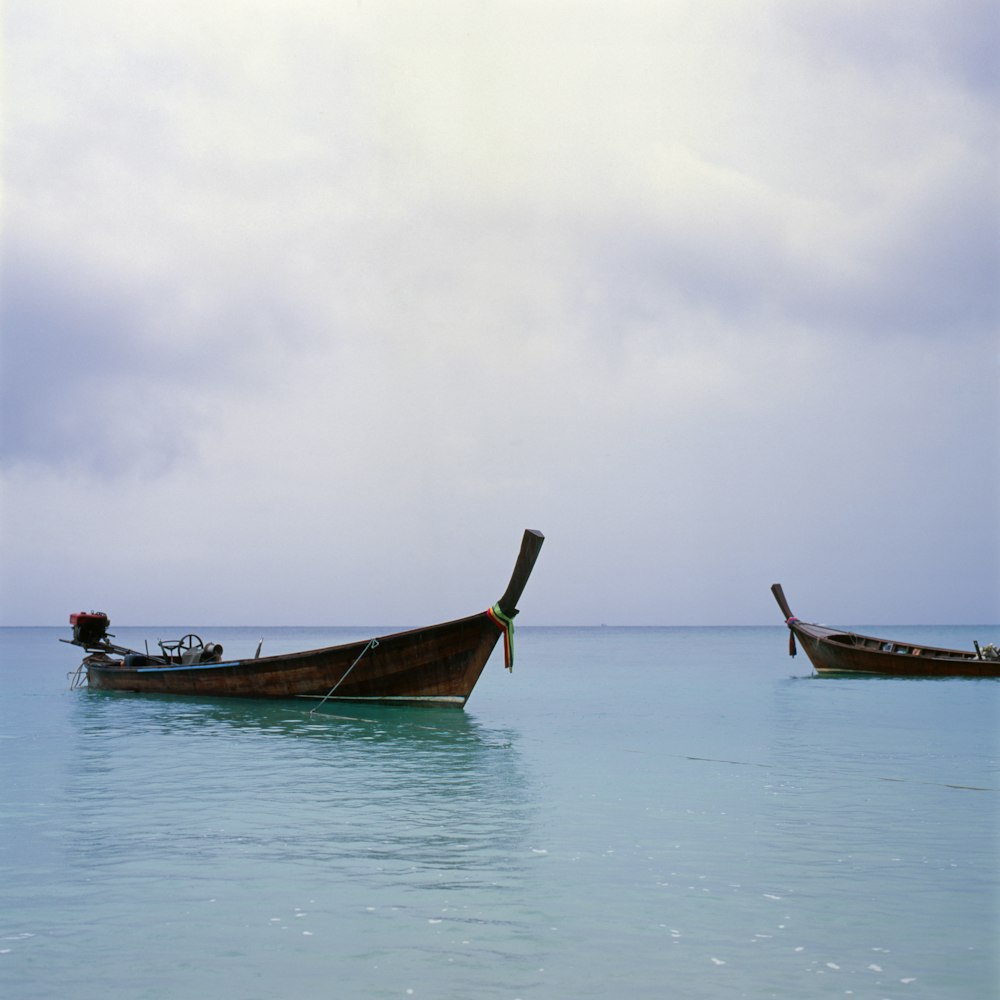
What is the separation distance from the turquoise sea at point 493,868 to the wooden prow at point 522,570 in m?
2.86

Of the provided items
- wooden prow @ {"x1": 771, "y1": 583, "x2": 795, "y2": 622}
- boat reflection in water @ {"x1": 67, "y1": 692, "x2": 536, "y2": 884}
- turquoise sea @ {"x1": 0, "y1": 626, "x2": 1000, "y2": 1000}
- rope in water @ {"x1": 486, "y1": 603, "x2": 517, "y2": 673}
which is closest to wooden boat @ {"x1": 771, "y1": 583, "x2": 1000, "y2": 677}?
wooden prow @ {"x1": 771, "y1": 583, "x2": 795, "y2": 622}

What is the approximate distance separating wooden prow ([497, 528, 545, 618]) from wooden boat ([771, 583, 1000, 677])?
22298 millimetres

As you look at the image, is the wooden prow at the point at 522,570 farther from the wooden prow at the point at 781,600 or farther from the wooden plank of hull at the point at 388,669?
the wooden prow at the point at 781,600

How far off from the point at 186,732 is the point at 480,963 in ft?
54.4

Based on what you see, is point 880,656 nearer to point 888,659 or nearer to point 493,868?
point 888,659

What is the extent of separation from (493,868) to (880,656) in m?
33.6

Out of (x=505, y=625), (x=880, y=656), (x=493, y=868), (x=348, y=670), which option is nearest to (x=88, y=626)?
(x=348, y=670)

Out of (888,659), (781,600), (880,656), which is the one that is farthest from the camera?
(781,600)

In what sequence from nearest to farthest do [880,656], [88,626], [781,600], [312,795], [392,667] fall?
[312,795] < [392,667] < [88,626] < [880,656] < [781,600]

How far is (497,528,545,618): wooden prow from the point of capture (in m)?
19.8

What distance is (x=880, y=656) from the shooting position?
3900cm

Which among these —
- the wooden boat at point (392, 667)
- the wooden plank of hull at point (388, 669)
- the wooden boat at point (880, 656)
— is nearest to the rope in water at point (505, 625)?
the wooden boat at point (392, 667)

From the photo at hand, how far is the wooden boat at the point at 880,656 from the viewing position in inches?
1473

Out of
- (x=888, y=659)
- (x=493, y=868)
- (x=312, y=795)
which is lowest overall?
(x=888, y=659)
